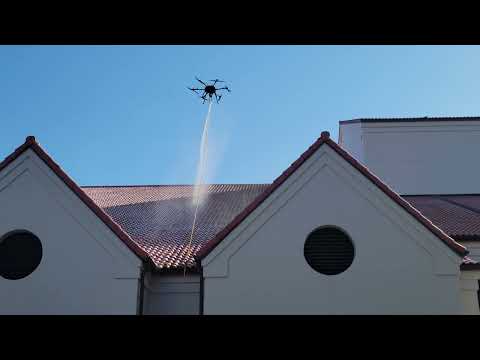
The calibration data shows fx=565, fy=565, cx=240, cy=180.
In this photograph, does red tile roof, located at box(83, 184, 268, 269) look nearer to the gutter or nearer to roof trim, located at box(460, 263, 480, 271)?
the gutter

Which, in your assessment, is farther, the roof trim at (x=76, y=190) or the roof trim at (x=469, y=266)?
the roof trim at (x=469, y=266)

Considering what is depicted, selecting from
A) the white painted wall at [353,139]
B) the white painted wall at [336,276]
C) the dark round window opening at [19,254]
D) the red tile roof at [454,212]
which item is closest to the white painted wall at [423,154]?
the white painted wall at [353,139]

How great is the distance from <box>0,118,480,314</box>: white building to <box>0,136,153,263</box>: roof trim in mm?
27

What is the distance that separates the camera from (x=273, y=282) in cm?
1273

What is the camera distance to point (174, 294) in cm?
1462

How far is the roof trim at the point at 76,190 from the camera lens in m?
13.2

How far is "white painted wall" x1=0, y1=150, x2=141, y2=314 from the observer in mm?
13016

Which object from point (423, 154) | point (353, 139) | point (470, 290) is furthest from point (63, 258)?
point (423, 154)

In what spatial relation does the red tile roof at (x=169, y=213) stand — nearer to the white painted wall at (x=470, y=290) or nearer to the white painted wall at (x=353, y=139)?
the white painted wall at (x=353, y=139)

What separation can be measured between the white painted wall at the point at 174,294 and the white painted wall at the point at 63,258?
158 cm
